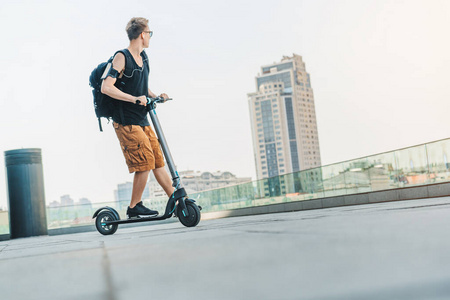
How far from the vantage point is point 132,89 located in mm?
4754

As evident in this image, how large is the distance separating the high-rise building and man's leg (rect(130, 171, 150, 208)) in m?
147

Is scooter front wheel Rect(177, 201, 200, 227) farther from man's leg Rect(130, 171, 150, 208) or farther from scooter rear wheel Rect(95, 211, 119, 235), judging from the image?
scooter rear wheel Rect(95, 211, 119, 235)

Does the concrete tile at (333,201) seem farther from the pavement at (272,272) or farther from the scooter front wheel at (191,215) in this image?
the pavement at (272,272)

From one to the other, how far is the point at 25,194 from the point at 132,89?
5.71 meters

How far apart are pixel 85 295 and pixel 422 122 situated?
98.3 meters

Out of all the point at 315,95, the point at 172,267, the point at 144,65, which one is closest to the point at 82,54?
the point at 144,65

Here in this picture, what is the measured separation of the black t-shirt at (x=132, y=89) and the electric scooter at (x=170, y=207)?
12 centimetres

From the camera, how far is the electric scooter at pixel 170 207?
433cm

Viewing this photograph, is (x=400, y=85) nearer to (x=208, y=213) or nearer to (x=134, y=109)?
(x=208, y=213)

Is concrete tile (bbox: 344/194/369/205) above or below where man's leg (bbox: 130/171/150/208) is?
below

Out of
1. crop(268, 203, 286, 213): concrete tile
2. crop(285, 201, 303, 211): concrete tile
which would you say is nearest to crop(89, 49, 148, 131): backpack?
crop(285, 201, 303, 211): concrete tile

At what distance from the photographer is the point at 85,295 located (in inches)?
40.8

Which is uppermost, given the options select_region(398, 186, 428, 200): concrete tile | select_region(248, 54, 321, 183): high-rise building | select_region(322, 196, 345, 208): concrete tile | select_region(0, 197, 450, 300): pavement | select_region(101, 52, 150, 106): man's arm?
select_region(248, 54, 321, 183): high-rise building

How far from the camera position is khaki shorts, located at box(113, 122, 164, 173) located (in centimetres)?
449
